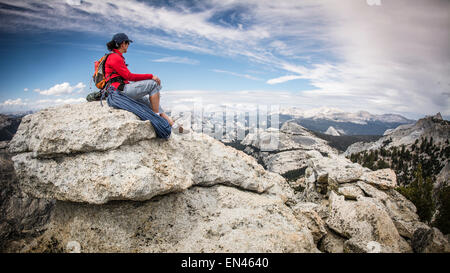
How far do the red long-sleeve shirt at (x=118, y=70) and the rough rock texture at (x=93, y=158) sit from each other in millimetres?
1600

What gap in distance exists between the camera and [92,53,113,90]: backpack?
8875 millimetres

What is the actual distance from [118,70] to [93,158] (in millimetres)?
3932

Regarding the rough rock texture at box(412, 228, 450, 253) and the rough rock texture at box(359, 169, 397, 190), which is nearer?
the rough rock texture at box(412, 228, 450, 253)

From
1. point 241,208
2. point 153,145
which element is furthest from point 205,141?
point 241,208

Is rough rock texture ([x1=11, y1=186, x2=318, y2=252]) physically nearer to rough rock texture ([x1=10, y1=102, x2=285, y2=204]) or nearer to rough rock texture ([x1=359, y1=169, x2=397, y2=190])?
rough rock texture ([x1=10, y1=102, x2=285, y2=204])

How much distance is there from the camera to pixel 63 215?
8.27 m

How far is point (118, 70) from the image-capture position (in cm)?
882

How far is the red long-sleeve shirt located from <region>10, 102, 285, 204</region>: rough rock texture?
5.25ft

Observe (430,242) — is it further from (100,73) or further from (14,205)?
(14,205)

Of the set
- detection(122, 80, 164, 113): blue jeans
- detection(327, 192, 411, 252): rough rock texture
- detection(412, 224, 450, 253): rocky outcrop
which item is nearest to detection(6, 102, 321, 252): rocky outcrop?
detection(122, 80, 164, 113): blue jeans

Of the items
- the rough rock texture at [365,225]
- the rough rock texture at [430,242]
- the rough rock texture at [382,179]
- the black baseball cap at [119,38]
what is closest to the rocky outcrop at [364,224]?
the rough rock texture at [365,225]

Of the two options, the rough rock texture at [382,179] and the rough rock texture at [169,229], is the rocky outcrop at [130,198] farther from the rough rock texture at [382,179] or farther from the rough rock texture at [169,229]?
the rough rock texture at [382,179]
